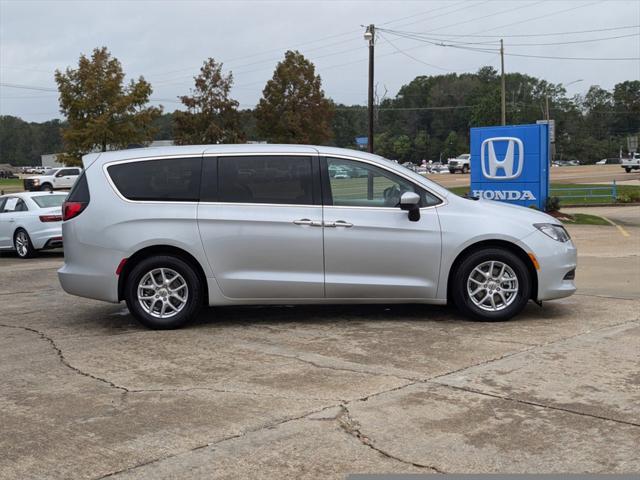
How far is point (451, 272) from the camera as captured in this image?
746cm

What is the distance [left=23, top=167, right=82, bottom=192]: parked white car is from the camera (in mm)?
48750

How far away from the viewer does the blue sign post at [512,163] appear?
67.1ft

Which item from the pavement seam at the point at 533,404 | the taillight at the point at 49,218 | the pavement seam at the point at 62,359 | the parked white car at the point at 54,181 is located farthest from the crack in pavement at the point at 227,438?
the parked white car at the point at 54,181

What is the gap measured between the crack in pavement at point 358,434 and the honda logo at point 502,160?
1685 cm

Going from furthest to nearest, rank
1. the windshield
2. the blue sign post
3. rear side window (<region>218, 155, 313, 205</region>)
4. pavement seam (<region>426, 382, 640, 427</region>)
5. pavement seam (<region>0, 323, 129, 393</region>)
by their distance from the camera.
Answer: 1. the blue sign post
2. the windshield
3. rear side window (<region>218, 155, 313, 205</region>)
4. pavement seam (<region>0, 323, 129, 393</region>)
5. pavement seam (<region>426, 382, 640, 427</region>)

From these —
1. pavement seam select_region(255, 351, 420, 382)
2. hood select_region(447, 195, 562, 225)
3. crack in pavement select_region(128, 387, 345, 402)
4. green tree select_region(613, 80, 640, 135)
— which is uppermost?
green tree select_region(613, 80, 640, 135)

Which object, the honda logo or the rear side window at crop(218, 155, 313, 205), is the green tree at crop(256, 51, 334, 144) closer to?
the honda logo

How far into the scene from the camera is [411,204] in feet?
24.0

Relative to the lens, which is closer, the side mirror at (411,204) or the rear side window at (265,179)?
the side mirror at (411,204)

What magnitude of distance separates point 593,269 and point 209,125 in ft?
127

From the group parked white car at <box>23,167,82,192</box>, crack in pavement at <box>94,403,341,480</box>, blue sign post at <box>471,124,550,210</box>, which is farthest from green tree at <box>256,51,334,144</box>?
crack in pavement at <box>94,403,341,480</box>

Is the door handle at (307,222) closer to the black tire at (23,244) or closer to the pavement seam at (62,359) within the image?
the pavement seam at (62,359)

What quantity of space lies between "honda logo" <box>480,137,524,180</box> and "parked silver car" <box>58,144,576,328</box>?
1358 cm

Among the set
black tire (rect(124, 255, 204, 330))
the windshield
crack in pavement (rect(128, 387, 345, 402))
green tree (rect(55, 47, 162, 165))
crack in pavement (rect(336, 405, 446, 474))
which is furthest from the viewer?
green tree (rect(55, 47, 162, 165))
